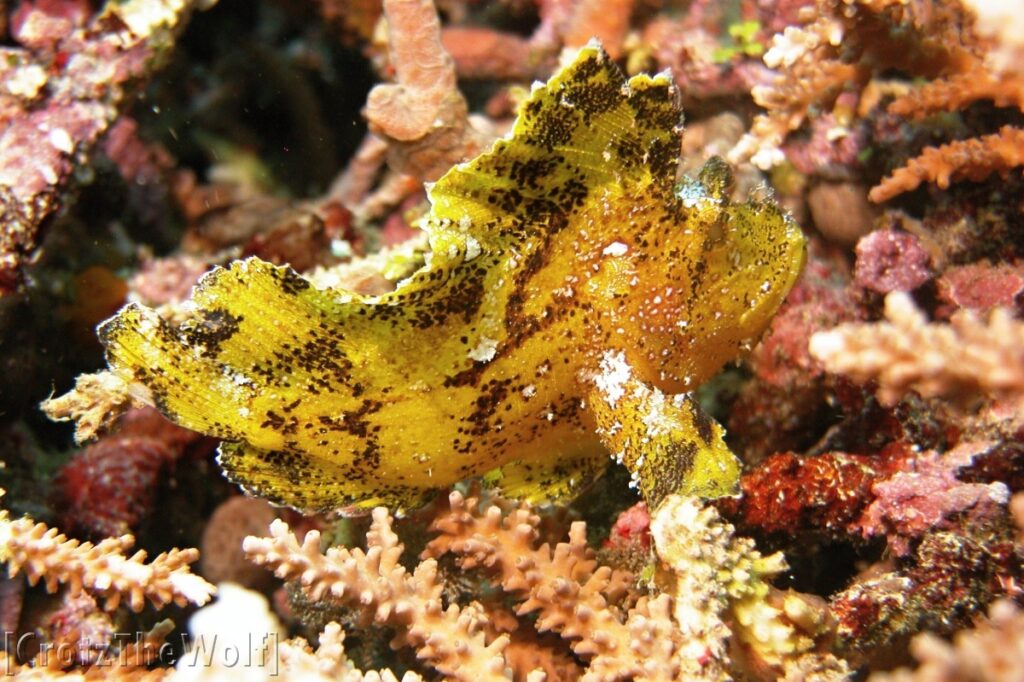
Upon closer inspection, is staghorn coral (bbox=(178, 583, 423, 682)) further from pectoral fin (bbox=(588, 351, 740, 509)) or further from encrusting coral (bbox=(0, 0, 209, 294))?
encrusting coral (bbox=(0, 0, 209, 294))

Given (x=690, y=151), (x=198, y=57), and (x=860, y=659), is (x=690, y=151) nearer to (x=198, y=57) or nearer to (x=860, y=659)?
(x=860, y=659)

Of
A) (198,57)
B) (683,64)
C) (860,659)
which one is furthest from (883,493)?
(198,57)

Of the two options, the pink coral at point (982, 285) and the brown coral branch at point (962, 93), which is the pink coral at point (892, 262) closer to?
the pink coral at point (982, 285)

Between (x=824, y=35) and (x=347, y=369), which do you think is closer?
(x=347, y=369)

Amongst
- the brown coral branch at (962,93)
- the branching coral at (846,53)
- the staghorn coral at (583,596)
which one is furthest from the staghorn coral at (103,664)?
the brown coral branch at (962,93)

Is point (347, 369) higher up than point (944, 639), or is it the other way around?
point (347, 369)

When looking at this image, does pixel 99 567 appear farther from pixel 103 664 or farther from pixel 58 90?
pixel 58 90

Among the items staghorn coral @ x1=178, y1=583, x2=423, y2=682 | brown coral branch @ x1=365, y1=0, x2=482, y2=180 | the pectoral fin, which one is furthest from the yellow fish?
brown coral branch @ x1=365, y1=0, x2=482, y2=180
